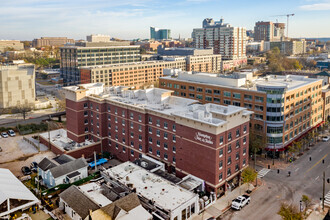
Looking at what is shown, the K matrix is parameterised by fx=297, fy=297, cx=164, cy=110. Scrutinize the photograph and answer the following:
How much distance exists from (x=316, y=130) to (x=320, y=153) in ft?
50.8

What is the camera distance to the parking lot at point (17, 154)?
2640 inches

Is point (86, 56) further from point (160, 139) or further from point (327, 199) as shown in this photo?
point (327, 199)

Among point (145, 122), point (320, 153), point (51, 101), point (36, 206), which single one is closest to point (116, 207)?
point (36, 206)

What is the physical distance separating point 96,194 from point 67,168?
11.8m

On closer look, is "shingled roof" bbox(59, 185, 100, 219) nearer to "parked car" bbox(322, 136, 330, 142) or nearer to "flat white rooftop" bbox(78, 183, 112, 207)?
"flat white rooftop" bbox(78, 183, 112, 207)

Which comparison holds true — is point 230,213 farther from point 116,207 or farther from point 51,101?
point 51,101

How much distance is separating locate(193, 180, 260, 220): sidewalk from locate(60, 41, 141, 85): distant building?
120m

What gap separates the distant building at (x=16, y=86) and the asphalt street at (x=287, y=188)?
10104 cm

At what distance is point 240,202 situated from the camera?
47.5 meters

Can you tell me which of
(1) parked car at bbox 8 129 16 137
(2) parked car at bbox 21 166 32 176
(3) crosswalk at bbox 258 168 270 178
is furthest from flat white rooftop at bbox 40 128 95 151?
(3) crosswalk at bbox 258 168 270 178

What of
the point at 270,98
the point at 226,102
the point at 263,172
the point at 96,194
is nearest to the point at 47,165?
the point at 96,194

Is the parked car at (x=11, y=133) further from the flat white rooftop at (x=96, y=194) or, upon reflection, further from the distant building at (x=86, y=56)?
the distant building at (x=86, y=56)

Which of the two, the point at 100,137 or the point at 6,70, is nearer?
the point at 100,137

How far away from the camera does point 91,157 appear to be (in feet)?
227
